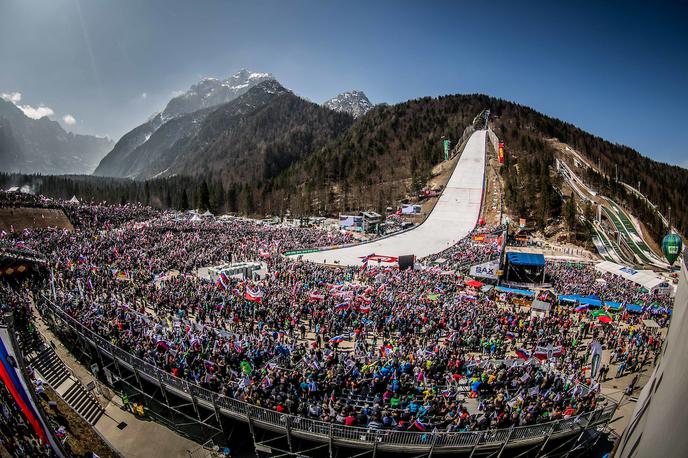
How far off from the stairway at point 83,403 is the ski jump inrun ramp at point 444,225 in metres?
26.5

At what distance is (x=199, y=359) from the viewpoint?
44.9ft

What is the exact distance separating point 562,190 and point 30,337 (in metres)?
86.8

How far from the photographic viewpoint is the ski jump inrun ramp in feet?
148

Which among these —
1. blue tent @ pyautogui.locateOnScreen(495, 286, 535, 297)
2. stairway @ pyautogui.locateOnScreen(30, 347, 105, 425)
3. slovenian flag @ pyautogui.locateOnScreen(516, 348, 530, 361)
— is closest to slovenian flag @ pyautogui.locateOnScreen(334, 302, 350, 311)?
slovenian flag @ pyautogui.locateOnScreen(516, 348, 530, 361)

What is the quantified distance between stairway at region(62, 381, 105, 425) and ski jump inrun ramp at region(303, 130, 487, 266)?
26548 mm

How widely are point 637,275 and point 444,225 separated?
34380 millimetres

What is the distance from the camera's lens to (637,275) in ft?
112

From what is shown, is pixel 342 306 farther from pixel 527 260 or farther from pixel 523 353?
pixel 527 260

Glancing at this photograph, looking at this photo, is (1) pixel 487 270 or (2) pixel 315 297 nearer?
(2) pixel 315 297

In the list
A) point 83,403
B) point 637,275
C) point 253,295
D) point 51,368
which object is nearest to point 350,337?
point 253,295

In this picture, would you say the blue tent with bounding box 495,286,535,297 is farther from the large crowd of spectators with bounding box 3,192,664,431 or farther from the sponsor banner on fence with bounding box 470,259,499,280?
the sponsor banner on fence with bounding box 470,259,499,280

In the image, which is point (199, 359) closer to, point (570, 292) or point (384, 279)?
point (384, 279)

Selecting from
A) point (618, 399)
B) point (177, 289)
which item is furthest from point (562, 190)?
point (177, 289)

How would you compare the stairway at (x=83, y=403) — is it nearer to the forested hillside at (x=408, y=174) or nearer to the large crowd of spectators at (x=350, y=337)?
the large crowd of spectators at (x=350, y=337)
